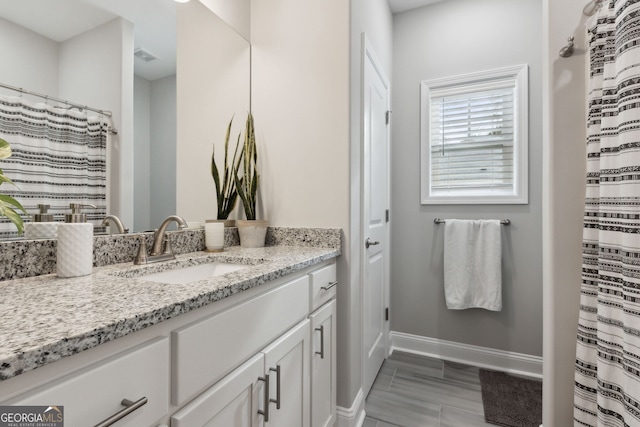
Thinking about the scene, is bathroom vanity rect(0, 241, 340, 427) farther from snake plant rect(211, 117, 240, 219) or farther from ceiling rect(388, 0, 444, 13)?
ceiling rect(388, 0, 444, 13)

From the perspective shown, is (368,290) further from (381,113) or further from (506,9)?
(506,9)

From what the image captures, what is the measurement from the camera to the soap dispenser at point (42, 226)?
896 mm

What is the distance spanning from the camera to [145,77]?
1.25m

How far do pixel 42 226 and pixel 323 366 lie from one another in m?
1.13

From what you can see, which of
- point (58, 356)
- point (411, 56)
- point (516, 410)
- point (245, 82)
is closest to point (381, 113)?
point (411, 56)

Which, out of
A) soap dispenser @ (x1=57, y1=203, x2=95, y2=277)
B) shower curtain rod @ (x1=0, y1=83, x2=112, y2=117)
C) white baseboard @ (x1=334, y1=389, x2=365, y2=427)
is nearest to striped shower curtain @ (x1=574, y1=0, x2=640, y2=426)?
white baseboard @ (x1=334, y1=389, x2=365, y2=427)

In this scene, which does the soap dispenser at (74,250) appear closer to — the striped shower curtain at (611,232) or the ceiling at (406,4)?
the striped shower curtain at (611,232)

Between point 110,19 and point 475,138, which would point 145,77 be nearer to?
point 110,19


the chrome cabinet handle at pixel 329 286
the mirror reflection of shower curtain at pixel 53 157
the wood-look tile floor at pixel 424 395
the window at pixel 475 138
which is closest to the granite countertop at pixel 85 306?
the mirror reflection of shower curtain at pixel 53 157

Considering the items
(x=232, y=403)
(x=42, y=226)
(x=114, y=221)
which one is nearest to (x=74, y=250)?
(x=42, y=226)

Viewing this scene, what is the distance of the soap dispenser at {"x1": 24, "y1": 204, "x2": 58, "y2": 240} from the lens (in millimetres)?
896

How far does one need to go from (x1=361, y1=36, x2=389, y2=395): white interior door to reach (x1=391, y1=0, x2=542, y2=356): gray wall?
22 centimetres

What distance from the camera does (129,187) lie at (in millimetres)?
1184

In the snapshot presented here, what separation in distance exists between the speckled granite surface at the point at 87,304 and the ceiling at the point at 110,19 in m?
0.66
